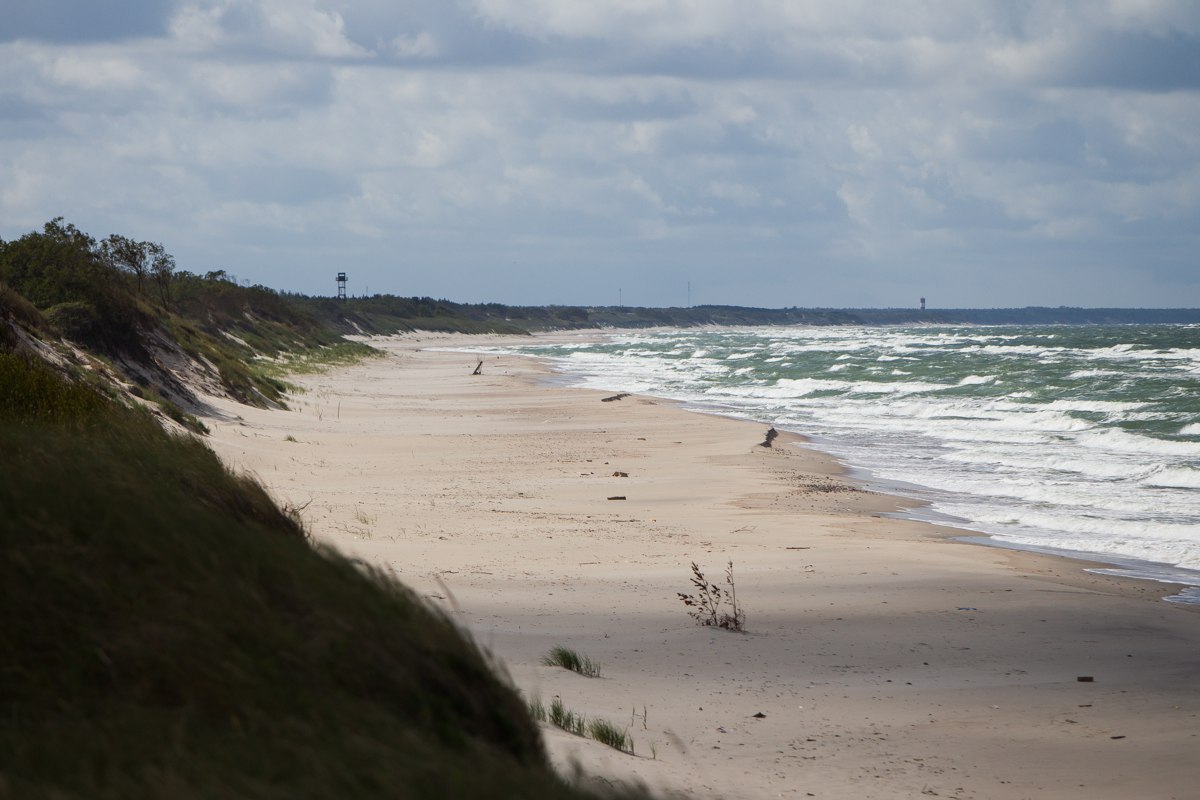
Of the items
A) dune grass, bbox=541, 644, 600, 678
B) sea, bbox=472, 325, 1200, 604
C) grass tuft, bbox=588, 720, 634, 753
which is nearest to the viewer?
grass tuft, bbox=588, 720, 634, 753

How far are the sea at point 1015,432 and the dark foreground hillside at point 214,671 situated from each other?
9.43 meters

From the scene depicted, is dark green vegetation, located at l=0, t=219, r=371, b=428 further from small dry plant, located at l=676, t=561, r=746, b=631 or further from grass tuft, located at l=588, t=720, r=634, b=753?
grass tuft, located at l=588, t=720, r=634, b=753

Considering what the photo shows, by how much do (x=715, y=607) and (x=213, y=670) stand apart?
6.41 m

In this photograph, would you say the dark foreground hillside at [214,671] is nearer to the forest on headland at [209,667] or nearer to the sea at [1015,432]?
the forest on headland at [209,667]

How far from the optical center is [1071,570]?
40.4 feet

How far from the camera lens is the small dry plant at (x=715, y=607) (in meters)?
8.89

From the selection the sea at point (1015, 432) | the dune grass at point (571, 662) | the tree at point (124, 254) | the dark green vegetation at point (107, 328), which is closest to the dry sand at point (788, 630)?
the dune grass at point (571, 662)

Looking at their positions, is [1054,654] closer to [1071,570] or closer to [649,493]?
[1071,570]

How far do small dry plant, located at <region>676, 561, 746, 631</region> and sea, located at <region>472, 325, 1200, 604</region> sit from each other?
4598 millimetres

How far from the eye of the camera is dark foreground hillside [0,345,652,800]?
9.83 ft

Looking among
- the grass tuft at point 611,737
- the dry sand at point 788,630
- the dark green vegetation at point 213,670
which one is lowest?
the dry sand at point 788,630

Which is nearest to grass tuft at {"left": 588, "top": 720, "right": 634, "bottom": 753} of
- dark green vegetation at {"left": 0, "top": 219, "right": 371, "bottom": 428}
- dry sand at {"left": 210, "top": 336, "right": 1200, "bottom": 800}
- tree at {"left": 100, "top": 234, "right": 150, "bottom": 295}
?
dry sand at {"left": 210, "top": 336, "right": 1200, "bottom": 800}

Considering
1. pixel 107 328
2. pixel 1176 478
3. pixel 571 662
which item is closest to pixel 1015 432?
pixel 1176 478

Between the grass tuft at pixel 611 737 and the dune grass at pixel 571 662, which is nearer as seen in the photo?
the grass tuft at pixel 611 737
